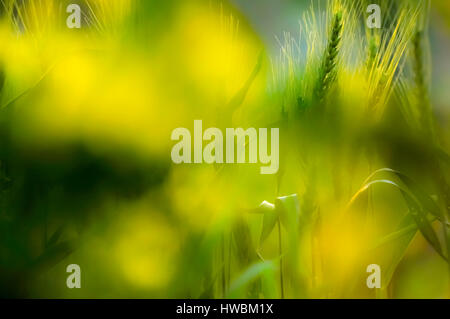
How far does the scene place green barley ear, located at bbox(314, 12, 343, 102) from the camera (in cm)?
46

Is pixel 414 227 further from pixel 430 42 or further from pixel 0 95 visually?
pixel 0 95

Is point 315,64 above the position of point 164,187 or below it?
above

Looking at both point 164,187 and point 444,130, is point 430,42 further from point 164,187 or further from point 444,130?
point 164,187

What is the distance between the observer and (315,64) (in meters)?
0.49

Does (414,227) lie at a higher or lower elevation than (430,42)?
lower

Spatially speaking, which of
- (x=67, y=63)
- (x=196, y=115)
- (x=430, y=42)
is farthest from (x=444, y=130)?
(x=67, y=63)

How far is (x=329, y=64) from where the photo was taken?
0.46m

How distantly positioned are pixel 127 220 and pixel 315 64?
267 mm

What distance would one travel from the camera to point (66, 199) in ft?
1.62

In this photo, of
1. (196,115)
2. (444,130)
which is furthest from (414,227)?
(196,115)

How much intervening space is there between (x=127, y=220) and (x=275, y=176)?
6.7 inches

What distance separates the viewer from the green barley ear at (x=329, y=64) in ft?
1.52
